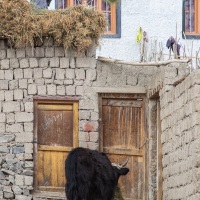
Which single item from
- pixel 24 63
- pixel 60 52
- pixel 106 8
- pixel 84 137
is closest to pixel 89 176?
pixel 84 137

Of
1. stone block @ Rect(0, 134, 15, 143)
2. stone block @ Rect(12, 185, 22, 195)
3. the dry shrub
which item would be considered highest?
the dry shrub

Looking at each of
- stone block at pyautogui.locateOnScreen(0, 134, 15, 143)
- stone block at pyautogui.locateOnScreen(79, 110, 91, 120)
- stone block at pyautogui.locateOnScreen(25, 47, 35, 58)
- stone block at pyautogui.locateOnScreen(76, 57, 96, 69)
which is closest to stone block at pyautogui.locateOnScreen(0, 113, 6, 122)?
stone block at pyautogui.locateOnScreen(0, 134, 15, 143)

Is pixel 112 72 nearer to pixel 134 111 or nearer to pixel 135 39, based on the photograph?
pixel 134 111

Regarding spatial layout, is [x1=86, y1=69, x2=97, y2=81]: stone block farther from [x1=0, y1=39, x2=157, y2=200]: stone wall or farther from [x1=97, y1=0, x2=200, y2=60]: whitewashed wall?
[x1=97, y1=0, x2=200, y2=60]: whitewashed wall

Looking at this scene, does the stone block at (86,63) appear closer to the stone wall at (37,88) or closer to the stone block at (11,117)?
the stone wall at (37,88)

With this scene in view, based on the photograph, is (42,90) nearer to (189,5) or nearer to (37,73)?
(37,73)

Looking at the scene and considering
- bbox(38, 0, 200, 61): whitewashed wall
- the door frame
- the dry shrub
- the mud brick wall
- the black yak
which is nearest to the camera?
the mud brick wall

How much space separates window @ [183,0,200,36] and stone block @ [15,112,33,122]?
13.1 ft

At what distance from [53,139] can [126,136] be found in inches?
46.8

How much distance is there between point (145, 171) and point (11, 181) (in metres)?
2.16

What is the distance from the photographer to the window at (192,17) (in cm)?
1636

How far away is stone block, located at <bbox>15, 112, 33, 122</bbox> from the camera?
45.6ft

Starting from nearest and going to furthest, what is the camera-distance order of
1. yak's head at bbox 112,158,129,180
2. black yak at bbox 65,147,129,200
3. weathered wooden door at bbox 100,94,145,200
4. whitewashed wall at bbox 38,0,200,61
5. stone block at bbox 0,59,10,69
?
black yak at bbox 65,147,129,200 < yak's head at bbox 112,158,129,180 < weathered wooden door at bbox 100,94,145,200 < stone block at bbox 0,59,10,69 < whitewashed wall at bbox 38,0,200,61

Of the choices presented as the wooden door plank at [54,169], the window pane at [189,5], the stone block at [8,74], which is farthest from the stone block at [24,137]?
the window pane at [189,5]
